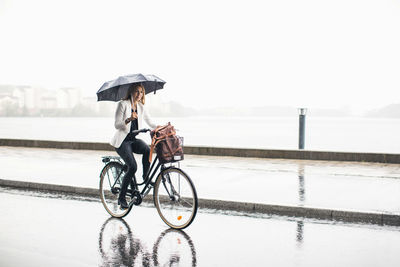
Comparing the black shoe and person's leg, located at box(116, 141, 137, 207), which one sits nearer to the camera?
person's leg, located at box(116, 141, 137, 207)

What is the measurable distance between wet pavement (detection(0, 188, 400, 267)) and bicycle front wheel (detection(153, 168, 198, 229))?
0.16 meters

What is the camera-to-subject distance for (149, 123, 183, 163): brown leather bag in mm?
6223

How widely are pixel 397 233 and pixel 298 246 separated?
1448mm

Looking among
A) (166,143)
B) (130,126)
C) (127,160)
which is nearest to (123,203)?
(127,160)

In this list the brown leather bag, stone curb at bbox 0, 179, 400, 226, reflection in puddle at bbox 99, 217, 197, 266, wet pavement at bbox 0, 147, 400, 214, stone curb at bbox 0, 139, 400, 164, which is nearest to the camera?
reflection in puddle at bbox 99, 217, 197, 266

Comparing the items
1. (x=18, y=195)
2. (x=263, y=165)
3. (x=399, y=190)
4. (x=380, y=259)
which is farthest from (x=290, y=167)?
(x=380, y=259)

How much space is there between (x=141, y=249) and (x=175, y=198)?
3.24 ft

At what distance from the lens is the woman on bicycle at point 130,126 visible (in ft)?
22.1

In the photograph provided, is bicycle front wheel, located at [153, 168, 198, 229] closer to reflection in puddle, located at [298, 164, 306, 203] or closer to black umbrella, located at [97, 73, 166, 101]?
black umbrella, located at [97, 73, 166, 101]

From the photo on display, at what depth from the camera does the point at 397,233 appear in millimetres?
6406

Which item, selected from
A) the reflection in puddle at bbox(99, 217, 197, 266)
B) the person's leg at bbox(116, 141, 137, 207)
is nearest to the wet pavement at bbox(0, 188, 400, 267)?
the reflection in puddle at bbox(99, 217, 197, 266)

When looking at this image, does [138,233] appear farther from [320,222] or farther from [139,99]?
[320,222]

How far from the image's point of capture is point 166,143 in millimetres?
6230

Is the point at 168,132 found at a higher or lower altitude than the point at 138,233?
→ higher
